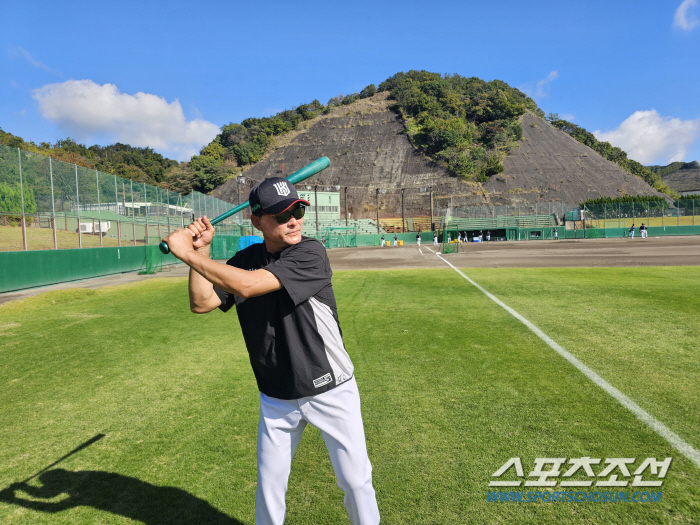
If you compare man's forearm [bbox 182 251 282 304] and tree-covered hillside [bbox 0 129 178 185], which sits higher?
tree-covered hillside [bbox 0 129 178 185]

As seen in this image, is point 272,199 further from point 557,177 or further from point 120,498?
point 557,177

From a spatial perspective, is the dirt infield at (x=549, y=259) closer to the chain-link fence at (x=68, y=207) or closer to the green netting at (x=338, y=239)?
the chain-link fence at (x=68, y=207)

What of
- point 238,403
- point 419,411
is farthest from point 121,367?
point 419,411

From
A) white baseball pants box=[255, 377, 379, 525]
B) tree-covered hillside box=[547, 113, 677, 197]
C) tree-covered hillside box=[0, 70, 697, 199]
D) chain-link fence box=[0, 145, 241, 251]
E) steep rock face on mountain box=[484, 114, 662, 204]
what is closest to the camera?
white baseball pants box=[255, 377, 379, 525]

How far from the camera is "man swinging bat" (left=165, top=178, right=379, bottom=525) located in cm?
222

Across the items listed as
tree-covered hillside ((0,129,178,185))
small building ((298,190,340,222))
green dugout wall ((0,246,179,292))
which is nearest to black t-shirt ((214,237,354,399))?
green dugout wall ((0,246,179,292))

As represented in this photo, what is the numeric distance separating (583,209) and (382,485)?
68.6 m

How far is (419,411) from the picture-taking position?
445cm

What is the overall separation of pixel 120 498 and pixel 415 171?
326ft

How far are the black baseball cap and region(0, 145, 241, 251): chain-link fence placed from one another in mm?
17982

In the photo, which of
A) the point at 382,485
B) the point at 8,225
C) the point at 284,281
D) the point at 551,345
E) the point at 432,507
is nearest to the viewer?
the point at 284,281

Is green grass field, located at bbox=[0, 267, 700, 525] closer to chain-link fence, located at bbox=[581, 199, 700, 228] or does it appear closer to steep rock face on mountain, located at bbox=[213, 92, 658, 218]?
chain-link fence, located at bbox=[581, 199, 700, 228]

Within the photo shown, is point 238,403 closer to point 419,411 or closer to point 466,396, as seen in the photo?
point 419,411

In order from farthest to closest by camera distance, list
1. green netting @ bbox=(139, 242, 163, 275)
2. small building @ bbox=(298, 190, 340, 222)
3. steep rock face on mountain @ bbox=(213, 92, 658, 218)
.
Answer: steep rock face on mountain @ bbox=(213, 92, 658, 218) < small building @ bbox=(298, 190, 340, 222) < green netting @ bbox=(139, 242, 163, 275)
